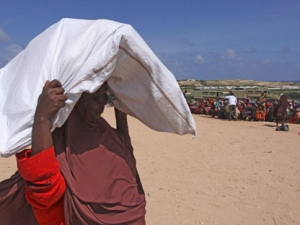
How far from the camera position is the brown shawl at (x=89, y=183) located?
1509 millimetres

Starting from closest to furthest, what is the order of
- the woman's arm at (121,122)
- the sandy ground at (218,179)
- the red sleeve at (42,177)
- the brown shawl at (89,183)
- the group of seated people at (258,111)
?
the red sleeve at (42,177)
the brown shawl at (89,183)
the woman's arm at (121,122)
the sandy ground at (218,179)
the group of seated people at (258,111)

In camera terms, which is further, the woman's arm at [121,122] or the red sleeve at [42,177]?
the woman's arm at [121,122]

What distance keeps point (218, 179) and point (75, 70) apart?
4.72 meters

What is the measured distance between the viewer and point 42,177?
4.37ft

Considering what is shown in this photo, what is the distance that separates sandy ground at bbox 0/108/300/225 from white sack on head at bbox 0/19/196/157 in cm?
290

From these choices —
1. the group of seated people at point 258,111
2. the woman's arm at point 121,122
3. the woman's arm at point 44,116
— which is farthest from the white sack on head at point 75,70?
the group of seated people at point 258,111

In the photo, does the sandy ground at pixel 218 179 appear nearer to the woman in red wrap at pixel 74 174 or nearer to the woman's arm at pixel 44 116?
the woman in red wrap at pixel 74 174

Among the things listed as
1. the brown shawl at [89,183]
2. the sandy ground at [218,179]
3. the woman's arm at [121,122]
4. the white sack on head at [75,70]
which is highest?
the white sack on head at [75,70]

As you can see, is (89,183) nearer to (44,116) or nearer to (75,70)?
(44,116)

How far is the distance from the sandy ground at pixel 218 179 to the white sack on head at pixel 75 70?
9.50 feet

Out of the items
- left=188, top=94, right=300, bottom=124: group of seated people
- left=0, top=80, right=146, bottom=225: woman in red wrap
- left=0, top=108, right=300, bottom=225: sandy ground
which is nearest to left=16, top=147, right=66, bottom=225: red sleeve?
left=0, top=80, right=146, bottom=225: woman in red wrap

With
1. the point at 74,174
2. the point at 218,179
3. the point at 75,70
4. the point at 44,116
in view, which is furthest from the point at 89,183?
the point at 218,179

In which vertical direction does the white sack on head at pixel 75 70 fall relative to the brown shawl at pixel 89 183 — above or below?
above

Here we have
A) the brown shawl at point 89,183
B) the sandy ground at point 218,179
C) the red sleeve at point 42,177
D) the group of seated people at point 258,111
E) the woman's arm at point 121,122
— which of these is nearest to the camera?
the red sleeve at point 42,177
